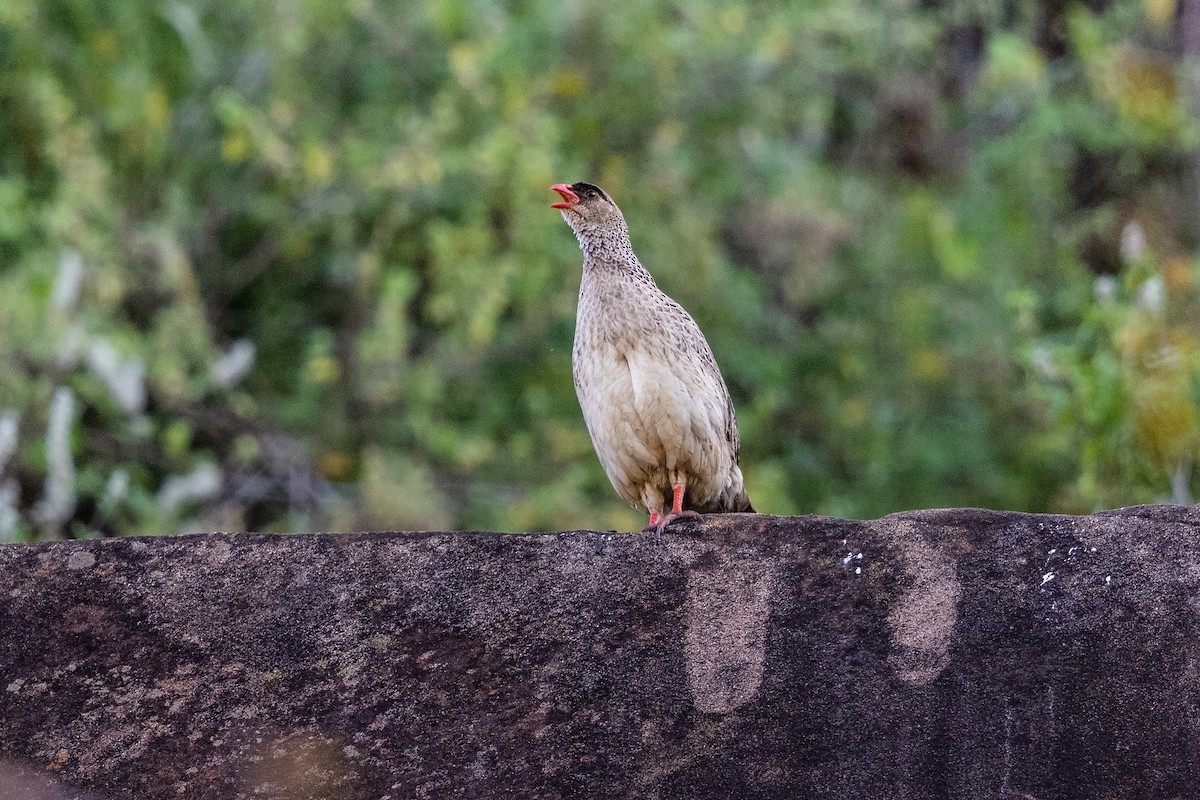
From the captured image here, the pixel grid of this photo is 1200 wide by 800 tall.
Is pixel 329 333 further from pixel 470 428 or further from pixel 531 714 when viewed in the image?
pixel 531 714

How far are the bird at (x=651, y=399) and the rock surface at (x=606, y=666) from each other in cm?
123

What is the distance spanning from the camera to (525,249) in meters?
8.31

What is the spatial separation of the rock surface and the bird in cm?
123

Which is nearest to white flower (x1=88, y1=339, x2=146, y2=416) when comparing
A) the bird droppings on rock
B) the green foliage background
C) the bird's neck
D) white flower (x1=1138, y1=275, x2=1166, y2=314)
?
the green foliage background

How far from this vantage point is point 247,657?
273 centimetres

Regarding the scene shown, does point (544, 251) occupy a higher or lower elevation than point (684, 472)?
higher

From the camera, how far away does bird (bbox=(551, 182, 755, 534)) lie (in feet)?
13.6

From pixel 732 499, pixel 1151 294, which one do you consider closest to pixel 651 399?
pixel 732 499

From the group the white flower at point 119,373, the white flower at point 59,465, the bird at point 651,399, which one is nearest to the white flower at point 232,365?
the white flower at point 119,373

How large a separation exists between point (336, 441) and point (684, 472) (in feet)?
14.1

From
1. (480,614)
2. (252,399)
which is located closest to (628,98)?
(252,399)

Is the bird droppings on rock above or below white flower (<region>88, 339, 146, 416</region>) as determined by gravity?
below

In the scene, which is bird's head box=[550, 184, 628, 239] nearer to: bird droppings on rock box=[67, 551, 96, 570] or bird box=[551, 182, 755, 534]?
bird box=[551, 182, 755, 534]

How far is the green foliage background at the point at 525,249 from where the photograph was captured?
7.32 meters
